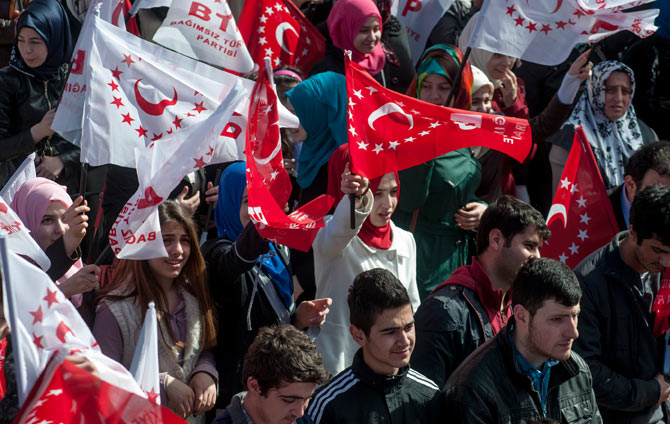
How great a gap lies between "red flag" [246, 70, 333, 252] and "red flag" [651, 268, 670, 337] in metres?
1.85

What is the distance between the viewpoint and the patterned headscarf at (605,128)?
7535 mm

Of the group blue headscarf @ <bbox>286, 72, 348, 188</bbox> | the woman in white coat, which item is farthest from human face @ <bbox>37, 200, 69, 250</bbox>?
blue headscarf @ <bbox>286, 72, 348, 188</bbox>

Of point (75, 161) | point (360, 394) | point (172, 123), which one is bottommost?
point (75, 161)

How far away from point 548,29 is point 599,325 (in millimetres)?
2087

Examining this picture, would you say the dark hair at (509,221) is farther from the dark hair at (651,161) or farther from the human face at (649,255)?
the dark hair at (651,161)

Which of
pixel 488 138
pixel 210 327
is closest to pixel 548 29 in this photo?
pixel 488 138

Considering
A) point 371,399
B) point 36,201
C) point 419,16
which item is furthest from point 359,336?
point 419,16

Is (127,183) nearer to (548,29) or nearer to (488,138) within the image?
(488,138)

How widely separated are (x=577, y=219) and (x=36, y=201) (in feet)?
10.9

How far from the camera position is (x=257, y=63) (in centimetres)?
824

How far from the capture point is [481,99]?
7070 mm

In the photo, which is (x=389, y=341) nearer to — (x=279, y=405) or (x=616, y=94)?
(x=279, y=405)

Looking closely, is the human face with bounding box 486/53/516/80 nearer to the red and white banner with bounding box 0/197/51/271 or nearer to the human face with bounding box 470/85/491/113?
the human face with bounding box 470/85/491/113

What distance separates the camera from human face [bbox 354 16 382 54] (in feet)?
25.3
